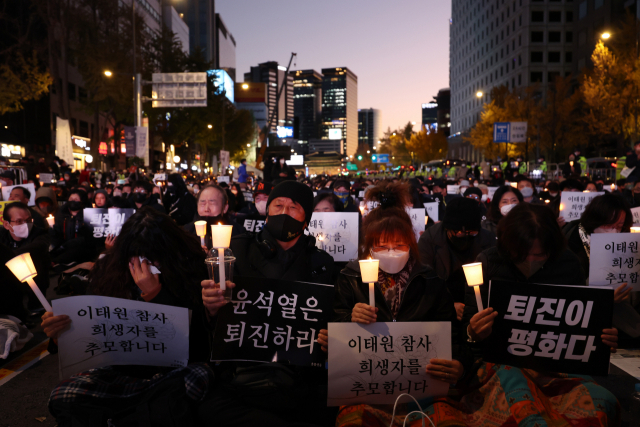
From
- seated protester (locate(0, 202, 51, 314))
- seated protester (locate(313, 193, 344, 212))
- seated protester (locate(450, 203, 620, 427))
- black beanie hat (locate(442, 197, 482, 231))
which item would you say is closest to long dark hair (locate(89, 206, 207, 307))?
seated protester (locate(450, 203, 620, 427))

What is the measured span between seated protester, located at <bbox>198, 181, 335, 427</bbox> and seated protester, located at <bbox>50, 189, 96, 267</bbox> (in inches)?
278

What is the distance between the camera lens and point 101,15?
39.1 meters

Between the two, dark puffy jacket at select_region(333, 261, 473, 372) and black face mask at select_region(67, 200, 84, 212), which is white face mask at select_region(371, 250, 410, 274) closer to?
dark puffy jacket at select_region(333, 261, 473, 372)

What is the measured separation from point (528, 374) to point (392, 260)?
3.93ft

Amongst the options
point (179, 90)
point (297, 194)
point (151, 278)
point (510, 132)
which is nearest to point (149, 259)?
point (151, 278)

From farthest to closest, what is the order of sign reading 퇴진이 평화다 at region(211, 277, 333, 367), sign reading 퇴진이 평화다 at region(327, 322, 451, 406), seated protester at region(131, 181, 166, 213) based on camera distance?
seated protester at region(131, 181, 166, 213) → sign reading 퇴진이 평화다 at region(211, 277, 333, 367) → sign reading 퇴진이 평화다 at region(327, 322, 451, 406)

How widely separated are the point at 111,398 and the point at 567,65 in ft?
268

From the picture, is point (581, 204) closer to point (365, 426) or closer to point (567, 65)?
point (365, 426)

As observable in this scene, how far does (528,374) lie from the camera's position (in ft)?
12.4

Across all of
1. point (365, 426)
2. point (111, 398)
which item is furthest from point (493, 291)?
point (111, 398)

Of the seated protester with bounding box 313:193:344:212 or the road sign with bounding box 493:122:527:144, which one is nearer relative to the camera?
the seated protester with bounding box 313:193:344:212

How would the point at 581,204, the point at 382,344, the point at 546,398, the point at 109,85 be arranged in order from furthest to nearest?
the point at 109,85
the point at 581,204
the point at 546,398
the point at 382,344

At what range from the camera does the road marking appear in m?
5.59

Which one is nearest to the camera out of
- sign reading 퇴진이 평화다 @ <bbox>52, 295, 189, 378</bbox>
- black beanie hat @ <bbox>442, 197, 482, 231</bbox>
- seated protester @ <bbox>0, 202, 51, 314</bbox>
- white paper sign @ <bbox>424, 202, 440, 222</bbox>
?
sign reading 퇴진이 평화다 @ <bbox>52, 295, 189, 378</bbox>
